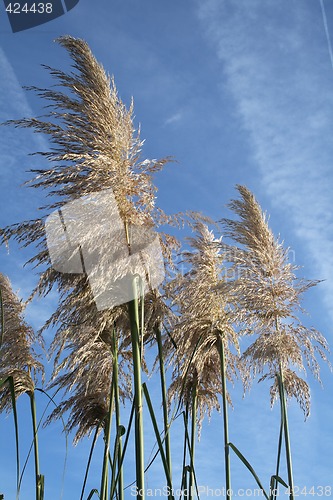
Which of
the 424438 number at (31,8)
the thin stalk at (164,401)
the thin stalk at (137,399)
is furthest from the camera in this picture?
the 424438 number at (31,8)

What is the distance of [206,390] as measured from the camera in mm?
5551

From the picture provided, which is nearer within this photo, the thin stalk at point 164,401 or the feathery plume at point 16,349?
the thin stalk at point 164,401

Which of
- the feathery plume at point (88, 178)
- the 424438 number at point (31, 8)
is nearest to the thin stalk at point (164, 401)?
the feathery plume at point (88, 178)

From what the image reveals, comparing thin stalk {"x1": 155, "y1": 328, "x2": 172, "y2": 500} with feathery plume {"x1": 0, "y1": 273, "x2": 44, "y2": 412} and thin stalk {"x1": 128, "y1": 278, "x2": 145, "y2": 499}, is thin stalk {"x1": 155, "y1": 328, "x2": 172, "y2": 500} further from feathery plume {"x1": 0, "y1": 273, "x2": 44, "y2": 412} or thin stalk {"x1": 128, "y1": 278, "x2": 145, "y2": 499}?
feathery plume {"x1": 0, "y1": 273, "x2": 44, "y2": 412}

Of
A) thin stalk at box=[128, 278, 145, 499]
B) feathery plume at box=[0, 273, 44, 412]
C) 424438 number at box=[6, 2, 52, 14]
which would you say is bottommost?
thin stalk at box=[128, 278, 145, 499]

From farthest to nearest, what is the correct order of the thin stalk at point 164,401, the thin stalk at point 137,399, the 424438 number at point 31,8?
the 424438 number at point 31,8 < the thin stalk at point 164,401 < the thin stalk at point 137,399

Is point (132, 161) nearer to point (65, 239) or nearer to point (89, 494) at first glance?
point (65, 239)

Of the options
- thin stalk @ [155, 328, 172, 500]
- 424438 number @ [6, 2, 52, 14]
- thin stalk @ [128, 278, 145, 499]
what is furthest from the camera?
424438 number @ [6, 2, 52, 14]

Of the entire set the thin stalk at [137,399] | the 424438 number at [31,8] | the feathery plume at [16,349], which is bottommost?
the thin stalk at [137,399]

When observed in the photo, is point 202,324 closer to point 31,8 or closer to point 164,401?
point 164,401

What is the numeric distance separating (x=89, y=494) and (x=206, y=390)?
1.94 meters

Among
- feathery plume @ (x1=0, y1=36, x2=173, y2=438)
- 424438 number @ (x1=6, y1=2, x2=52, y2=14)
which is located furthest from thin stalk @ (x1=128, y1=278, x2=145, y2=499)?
424438 number @ (x1=6, y1=2, x2=52, y2=14)

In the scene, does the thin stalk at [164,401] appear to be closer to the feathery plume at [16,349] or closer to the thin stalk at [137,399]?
the thin stalk at [137,399]

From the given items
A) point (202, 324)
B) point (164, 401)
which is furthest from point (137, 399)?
point (202, 324)
